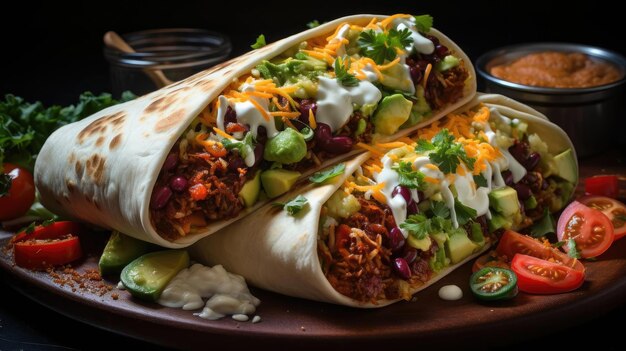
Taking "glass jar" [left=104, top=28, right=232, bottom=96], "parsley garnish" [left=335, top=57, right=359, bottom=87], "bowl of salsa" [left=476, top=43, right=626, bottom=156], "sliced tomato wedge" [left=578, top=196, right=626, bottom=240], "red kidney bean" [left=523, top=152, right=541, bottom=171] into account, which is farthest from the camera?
"glass jar" [left=104, top=28, right=232, bottom=96]

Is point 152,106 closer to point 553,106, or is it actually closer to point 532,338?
point 532,338

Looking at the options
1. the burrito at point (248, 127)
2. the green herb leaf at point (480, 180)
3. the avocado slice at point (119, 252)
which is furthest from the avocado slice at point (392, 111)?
the avocado slice at point (119, 252)

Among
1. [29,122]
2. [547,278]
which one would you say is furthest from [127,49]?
[547,278]

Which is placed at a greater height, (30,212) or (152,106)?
(152,106)

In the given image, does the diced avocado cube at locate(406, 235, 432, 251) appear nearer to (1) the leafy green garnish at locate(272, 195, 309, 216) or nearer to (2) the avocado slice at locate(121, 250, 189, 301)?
(1) the leafy green garnish at locate(272, 195, 309, 216)

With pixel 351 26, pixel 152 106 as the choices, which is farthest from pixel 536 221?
pixel 152 106

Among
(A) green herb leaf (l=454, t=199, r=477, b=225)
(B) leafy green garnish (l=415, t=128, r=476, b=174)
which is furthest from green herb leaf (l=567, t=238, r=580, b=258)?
(B) leafy green garnish (l=415, t=128, r=476, b=174)

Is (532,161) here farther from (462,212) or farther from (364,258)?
(364,258)
